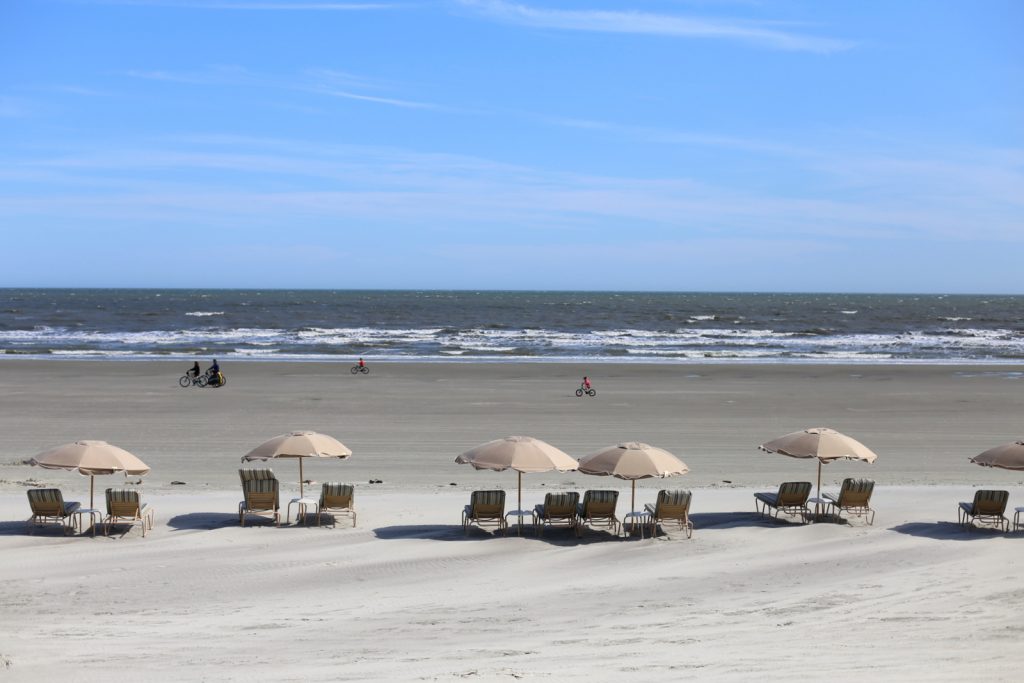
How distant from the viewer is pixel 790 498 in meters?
14.0

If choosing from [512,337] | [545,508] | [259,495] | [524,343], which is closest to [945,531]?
[545,508]

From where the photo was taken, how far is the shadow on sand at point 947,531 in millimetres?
13289

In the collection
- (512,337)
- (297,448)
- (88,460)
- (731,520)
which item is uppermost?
(512,337)

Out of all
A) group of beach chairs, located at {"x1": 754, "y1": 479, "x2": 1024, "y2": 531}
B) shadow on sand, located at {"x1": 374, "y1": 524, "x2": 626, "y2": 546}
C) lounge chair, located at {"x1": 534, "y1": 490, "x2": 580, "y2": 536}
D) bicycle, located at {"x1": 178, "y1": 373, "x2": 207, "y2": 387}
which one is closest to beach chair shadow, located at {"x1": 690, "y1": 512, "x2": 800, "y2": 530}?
group of beach chairs, located at {"x1": 754, "y1": 479, "x2": 1024, "y2": 531}

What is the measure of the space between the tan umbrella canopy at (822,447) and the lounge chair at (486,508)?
157 inches

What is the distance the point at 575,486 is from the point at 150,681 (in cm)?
1047

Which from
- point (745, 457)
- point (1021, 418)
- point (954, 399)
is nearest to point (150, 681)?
point (745, 457)

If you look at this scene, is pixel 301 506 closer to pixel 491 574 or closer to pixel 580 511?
pixel 491 574

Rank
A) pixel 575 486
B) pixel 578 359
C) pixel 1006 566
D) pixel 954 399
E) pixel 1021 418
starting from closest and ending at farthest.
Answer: pixel 1006 566, pixel 575 486, pixel 1021 418, pixel 954 399, pixel 578 359

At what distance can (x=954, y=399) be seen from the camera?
3011cm

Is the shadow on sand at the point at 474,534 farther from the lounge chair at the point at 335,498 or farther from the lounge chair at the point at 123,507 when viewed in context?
the lounge chair at the point at 123,507

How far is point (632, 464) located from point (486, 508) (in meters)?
2.16

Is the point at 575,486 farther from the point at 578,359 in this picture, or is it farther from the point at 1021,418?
the point at 578,359

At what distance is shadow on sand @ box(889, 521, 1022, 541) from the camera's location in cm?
1329
